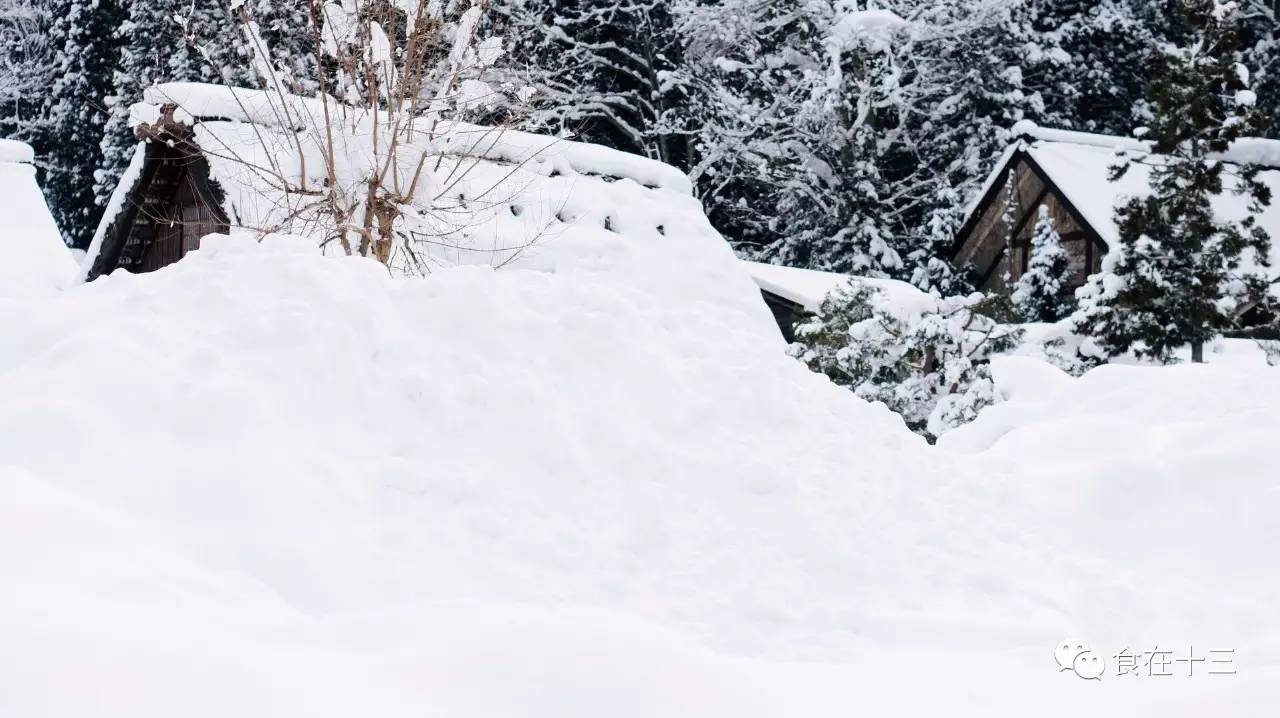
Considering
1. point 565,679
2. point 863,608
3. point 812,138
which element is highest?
point 565,679

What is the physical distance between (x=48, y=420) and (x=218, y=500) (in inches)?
24.7

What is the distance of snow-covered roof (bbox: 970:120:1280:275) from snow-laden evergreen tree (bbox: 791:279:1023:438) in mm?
5129

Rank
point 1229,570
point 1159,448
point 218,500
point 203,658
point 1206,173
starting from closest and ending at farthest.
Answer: point 203,658 < point 218,500 < point 1229,570 < point 1159,448 < point 1206,173

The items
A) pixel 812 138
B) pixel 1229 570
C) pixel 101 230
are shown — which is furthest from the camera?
pixel 812 138

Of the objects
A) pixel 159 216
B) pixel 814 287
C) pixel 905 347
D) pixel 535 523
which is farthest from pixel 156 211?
pixel 535 523

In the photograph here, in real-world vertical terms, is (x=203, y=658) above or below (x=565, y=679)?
above

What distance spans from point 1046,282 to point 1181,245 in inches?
165

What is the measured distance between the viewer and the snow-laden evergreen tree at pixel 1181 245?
1084cm

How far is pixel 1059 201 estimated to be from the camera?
1599cm

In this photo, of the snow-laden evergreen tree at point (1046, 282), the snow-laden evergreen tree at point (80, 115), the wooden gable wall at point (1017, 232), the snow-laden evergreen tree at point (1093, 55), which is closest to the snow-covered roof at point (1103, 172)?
the wooden gable wall at point (1017, 232)

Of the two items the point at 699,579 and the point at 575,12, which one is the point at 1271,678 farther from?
the point at 575,12

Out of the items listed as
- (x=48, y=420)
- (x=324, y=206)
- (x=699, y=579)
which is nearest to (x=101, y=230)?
(x=324, y=206)

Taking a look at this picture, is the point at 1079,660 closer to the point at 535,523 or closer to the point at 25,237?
the point at 535,523

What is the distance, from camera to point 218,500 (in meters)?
3.18
